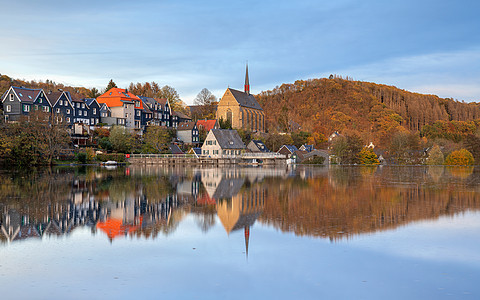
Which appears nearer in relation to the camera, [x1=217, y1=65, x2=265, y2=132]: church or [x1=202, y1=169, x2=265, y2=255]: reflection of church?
[x1=202, y1=169, x2=265, y2=255]: reflection of church

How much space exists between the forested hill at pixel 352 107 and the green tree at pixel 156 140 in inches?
1974

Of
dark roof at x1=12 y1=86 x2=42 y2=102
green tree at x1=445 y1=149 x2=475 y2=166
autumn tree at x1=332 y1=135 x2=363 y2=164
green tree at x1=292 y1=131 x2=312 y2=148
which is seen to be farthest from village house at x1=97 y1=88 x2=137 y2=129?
green tree at x1=445 y1=149 x2=475 y2=166

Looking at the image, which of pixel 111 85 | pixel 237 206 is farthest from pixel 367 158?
pixel 237 206

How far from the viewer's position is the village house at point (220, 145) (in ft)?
222

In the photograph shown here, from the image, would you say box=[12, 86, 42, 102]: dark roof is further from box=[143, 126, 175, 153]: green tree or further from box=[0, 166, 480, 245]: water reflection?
box=[0, 166, 480, 245]: water reflection

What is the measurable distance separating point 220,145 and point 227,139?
2669 mm

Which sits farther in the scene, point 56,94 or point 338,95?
point 338,95

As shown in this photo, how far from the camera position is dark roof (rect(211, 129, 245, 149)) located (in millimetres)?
68125

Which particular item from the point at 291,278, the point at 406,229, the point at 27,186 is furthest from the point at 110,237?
the point at 27,186

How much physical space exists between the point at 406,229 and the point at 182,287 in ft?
26.5

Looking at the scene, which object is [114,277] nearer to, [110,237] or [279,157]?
[110,237]

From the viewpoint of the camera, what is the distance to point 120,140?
6362cm

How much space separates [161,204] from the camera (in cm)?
1817

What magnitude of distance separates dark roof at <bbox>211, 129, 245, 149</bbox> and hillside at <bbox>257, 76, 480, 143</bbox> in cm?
4000
